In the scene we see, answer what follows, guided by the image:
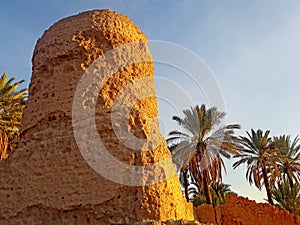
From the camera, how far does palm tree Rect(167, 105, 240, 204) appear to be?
18.5 m

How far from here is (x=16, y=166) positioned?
250 inches

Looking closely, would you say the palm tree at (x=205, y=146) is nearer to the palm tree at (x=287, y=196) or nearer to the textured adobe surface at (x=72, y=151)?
the palm tree at (x=287, y=196)

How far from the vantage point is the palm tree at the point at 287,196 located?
72.1 ft

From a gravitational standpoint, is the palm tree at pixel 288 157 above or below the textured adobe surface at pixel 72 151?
above

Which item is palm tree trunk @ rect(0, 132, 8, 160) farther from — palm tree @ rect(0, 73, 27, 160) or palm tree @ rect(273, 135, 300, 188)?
palm tree @ rect(273, 135, 300, 188)

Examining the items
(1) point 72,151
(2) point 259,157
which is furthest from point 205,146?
(1) point 72,151

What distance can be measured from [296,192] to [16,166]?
19465 mm

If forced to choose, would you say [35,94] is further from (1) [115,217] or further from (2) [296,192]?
(2) [296,192]

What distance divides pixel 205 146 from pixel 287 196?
7.12m

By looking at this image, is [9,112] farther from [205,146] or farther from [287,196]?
[287,196]

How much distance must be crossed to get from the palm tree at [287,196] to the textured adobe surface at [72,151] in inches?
681

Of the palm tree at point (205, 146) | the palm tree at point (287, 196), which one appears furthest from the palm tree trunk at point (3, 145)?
the palm tree at point (287, 196)

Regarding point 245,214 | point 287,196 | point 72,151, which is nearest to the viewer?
point 72,151

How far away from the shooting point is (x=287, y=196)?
72.8ft
